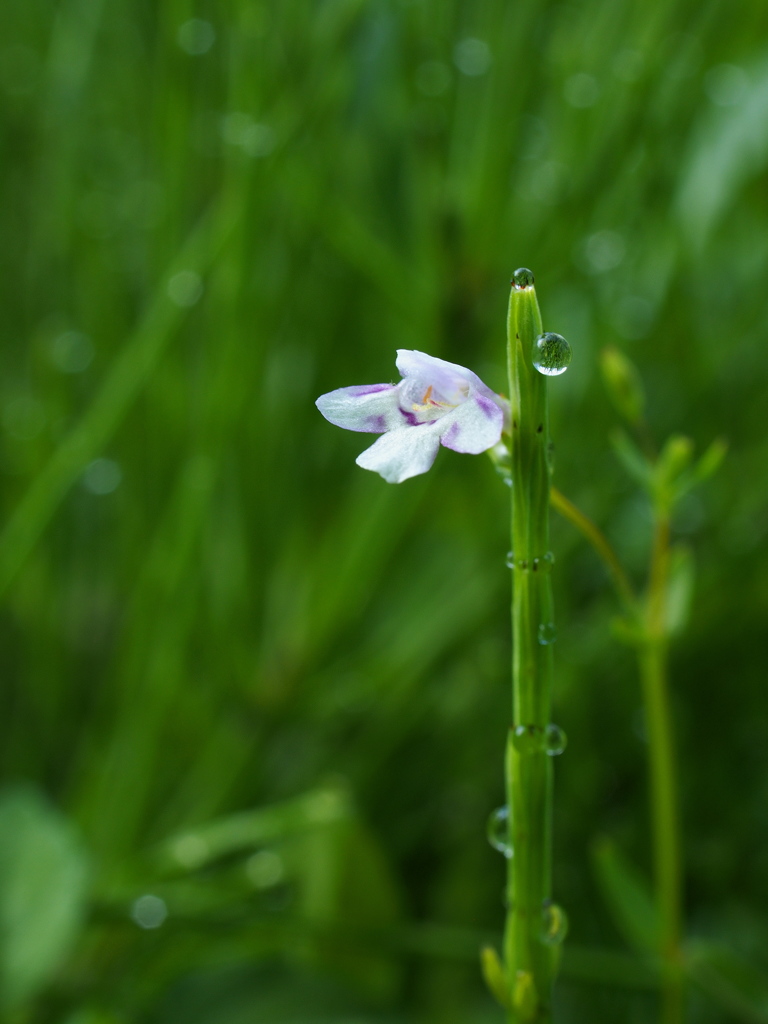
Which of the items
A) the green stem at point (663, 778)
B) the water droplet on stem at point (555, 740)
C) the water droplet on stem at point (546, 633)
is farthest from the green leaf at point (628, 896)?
the water droplet on stem at point (546, 633)

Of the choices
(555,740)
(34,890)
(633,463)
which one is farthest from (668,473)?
(34,890)

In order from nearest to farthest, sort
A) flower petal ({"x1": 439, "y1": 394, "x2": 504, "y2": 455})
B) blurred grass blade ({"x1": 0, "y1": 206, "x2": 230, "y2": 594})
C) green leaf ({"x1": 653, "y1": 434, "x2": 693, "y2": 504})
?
flower petal ({"x1": 439, "y1": 394, "x2": 504, "y2": 455}) → green leaf ({"x1": 653, "y1": 434, "x2": 693, "y2": 504}) → blurred grass blade ({"x1": 0, "y1": 206, "x2": 230, "y2": 594})

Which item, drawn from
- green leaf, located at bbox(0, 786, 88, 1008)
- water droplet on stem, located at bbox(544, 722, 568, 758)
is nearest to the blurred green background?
green leaf, located at bbox(0, 786, 88, 1008)

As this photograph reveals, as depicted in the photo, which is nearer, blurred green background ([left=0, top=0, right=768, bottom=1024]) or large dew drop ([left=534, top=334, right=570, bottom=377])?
large dew drop ([left=534, top=334, right=570, bottom=377])

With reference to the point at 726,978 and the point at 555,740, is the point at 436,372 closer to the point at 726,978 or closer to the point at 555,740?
the point at 555,740

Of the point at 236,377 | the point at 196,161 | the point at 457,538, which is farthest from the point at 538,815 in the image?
the point at 196,161

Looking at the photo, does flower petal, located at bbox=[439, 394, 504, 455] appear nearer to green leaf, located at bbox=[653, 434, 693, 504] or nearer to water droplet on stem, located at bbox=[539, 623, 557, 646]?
water droplet on stem, located at bbox=[539, 623, 557, 646]
